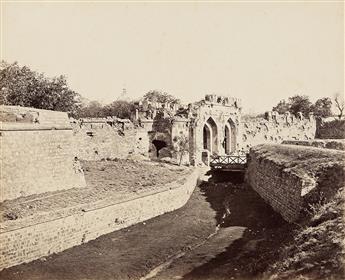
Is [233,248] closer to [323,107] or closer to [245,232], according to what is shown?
[245,232]

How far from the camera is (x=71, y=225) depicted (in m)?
12.7

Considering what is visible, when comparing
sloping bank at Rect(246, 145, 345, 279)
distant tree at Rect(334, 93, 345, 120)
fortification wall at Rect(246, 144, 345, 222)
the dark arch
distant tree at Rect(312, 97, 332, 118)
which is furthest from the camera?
distant tree at Rect(312, 97, 332, 118)

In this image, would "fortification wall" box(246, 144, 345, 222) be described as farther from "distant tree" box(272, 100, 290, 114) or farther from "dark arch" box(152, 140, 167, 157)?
"distant tree" box(272, 100, 290, 114)

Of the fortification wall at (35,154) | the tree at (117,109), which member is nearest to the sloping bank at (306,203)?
the fortification wall at (35,154)

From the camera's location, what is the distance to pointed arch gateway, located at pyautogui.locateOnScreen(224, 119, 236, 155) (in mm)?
37906

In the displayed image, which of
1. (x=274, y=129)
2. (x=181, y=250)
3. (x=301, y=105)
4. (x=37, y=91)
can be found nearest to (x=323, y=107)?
(x=301, y=105)

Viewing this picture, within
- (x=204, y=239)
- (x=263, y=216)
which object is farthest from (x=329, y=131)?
(x=204, y=239)

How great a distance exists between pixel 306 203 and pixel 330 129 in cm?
3332

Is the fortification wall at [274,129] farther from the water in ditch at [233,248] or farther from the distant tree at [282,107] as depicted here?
the water in ditch at [233,248]

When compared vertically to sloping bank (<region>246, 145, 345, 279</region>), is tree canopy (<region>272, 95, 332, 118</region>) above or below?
above

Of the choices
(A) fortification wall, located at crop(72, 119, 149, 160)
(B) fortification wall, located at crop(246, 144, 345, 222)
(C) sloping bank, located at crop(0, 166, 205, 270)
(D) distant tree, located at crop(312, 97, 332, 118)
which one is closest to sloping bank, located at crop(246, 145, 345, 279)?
(B) fortification wall, located at crop(246, 144, 345, 222)

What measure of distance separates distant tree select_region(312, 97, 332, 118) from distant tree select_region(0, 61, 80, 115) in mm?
35047

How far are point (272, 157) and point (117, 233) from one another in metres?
8.56

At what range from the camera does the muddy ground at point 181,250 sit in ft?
34.6
